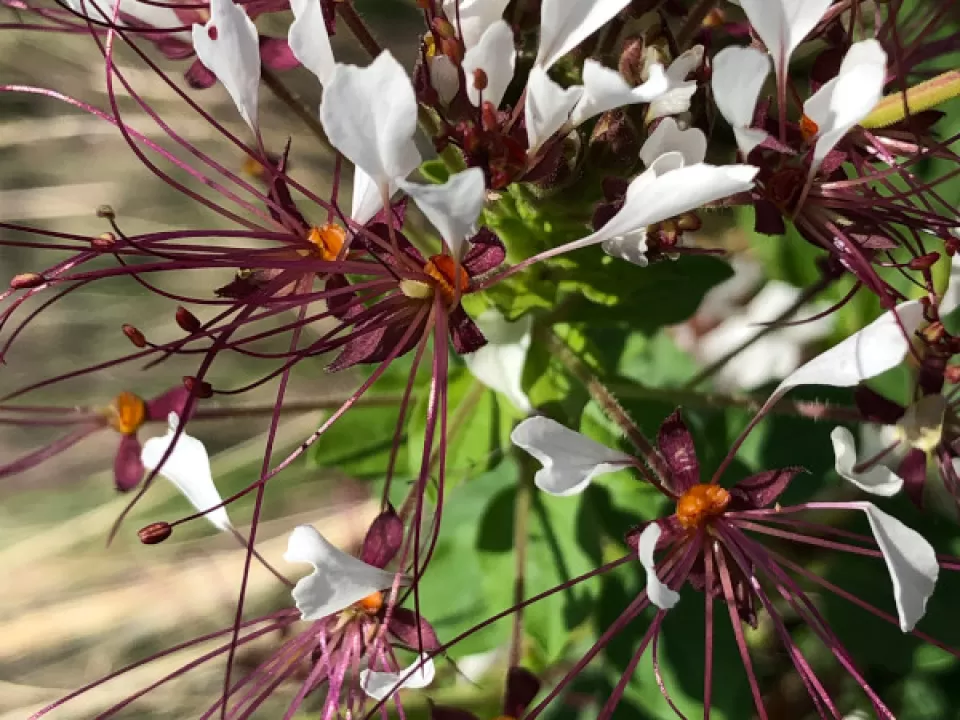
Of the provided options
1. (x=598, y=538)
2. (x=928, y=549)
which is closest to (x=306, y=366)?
(x=598, y=538)

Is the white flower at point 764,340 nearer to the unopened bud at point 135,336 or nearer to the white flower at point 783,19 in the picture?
the white flower at point 783,19

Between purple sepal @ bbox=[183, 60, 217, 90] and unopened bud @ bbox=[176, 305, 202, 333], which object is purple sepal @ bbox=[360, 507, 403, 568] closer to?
unopened bud @ bbox=[176, 305, 202, 333]

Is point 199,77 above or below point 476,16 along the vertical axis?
above

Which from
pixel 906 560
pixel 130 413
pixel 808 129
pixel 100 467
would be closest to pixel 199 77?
pixel 130 413

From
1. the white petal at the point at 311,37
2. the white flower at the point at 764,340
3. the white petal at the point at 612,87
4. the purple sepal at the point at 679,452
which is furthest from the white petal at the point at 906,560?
the white flower at the point at 764,340

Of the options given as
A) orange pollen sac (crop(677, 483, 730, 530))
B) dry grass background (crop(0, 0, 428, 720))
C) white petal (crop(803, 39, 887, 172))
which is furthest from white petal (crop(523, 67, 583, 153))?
dry grass background (crop(0, 0, 428, 720))

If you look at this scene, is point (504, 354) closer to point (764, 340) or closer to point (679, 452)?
point (679, 452)
